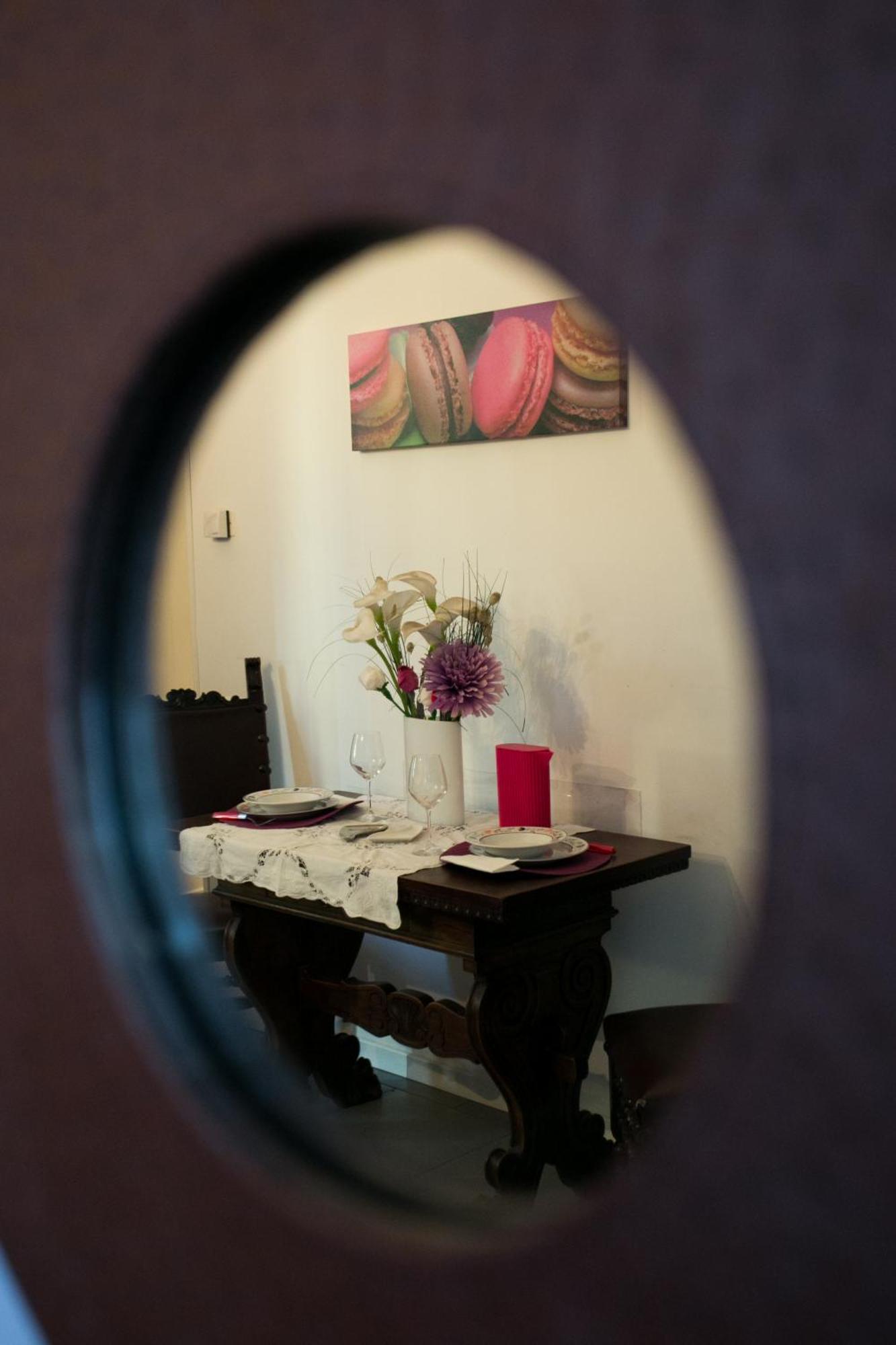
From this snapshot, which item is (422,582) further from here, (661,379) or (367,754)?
(661,379)

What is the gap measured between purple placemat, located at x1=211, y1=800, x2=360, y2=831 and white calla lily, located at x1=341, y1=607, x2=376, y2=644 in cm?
30

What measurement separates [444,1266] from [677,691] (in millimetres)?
1673

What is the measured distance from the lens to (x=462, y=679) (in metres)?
1.86

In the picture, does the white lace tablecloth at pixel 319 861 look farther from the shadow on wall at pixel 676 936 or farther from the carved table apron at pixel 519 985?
the shadow on wall at pixel 676 936

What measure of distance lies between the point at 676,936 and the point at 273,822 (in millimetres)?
692

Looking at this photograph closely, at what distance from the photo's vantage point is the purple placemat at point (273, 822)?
1989 mm

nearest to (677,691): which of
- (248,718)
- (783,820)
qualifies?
(248,718)

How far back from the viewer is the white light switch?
2.69 meters

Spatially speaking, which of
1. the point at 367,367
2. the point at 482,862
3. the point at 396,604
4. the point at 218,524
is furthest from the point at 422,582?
the point at 218,524

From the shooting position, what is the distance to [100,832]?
1.56 ft

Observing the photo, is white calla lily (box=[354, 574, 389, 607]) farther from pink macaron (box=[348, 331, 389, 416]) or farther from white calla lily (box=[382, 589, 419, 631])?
pink macaron (box=[348, 331, 389, 416])

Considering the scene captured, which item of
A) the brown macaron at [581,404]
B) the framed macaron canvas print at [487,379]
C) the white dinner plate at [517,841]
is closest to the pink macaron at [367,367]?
the framed macaron canvas print at [487,379]

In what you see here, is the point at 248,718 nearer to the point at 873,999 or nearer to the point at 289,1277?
the point at 289,1277

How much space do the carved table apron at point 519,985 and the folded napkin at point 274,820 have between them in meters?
0.10
